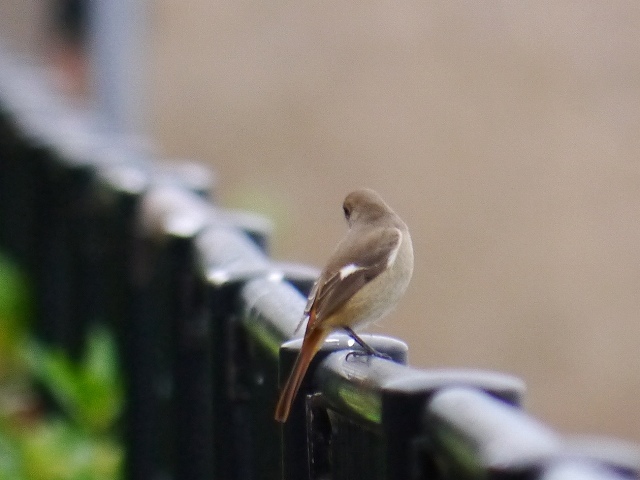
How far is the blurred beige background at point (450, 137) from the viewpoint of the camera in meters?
13.2

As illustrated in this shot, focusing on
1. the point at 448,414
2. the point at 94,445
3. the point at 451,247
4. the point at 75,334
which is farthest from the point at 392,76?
the point at 448,414

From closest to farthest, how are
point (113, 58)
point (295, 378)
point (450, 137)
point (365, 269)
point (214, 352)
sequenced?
1. point (295, 378)
2. point (214, 352)
3. point (365, 269)
4. point (113, 58)
5. point (450, 137)

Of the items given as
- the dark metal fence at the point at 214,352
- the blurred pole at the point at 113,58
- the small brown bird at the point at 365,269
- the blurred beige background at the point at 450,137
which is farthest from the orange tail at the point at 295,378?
the blurred beige background at the point at 450,137

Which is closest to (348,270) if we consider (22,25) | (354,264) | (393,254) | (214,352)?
(354,264)

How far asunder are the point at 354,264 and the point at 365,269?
0.03 m

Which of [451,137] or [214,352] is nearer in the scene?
[214,352]

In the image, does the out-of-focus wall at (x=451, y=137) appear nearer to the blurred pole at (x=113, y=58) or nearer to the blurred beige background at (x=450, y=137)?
the blurred beige background at (x=450, y=137)

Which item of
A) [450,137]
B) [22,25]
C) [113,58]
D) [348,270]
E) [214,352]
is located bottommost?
[214,352]

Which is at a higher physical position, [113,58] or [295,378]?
[113,58]

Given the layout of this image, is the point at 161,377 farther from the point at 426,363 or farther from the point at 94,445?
the point at 426,363

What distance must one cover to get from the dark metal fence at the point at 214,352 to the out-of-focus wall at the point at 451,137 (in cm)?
624

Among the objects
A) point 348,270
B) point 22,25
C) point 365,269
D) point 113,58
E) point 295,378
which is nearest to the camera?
point 295,378

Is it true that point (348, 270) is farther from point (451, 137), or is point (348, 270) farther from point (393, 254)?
point (451, 137)

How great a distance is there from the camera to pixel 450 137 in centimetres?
1373
